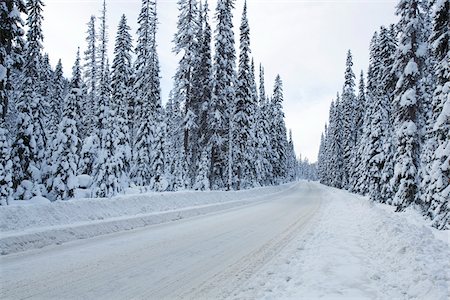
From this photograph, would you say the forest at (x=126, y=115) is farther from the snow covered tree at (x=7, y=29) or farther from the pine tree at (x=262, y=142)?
the pine tree at (x=262, y=142)

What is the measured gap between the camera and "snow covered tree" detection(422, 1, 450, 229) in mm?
13540

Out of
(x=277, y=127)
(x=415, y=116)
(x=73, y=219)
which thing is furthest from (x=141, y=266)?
(x=277, y=127)

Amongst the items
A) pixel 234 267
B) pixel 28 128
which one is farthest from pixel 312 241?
pixel 28 128

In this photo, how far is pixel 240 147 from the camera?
41469 millimetres

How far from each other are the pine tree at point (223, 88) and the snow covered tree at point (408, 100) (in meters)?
16.3

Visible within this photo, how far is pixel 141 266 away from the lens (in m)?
7.02

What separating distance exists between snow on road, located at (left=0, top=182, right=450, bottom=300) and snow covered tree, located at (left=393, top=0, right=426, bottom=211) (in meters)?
10.6

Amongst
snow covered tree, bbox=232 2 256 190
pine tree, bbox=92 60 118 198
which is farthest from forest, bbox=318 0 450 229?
pine tree, bbox=92 60 118 198

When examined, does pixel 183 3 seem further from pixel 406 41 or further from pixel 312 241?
pixel 312 241

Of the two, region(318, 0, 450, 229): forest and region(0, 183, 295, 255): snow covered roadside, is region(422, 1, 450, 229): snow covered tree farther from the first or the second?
region(0, 183, 295, 255): snow covered roadside

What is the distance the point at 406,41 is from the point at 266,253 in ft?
60.8

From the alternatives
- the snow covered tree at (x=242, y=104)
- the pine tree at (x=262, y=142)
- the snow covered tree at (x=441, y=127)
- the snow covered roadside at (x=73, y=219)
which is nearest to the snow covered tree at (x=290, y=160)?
the pine tree at (x=262, y=142)

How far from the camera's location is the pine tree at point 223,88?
33.3 m

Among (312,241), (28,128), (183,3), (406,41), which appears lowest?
(312,241)
